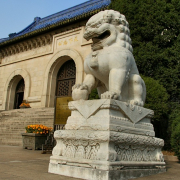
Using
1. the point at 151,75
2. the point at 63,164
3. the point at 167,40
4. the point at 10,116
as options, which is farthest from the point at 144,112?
the point at 10,116

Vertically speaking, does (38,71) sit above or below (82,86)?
above

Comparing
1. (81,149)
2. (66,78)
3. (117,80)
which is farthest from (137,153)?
(66,78)

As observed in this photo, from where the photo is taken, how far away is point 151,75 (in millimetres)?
9195

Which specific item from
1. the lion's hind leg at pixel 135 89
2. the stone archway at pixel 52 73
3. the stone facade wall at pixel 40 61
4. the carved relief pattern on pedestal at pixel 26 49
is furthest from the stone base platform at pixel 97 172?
the carved relief pattern on pedestal at pixel 26 49

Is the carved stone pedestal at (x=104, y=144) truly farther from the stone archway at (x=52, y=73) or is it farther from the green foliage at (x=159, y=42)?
the stone archway at (x=52, y=73)

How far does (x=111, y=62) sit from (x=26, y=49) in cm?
1516

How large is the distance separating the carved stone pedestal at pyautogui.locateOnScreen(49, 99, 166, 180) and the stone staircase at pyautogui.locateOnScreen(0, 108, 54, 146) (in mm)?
7553

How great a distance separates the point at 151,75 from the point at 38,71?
9.29 metres

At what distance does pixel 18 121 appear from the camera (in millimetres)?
12375

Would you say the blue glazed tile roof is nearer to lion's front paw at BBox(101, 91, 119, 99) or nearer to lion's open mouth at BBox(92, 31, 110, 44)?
lion's open mouth at BBox(92, 31, 110, 44)

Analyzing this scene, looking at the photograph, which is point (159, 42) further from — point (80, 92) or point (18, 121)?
point (18, 121)

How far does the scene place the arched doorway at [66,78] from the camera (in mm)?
15094

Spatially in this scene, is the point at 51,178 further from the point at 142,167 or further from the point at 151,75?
the point at 151,75

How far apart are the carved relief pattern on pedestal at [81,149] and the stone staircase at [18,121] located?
7.51m
